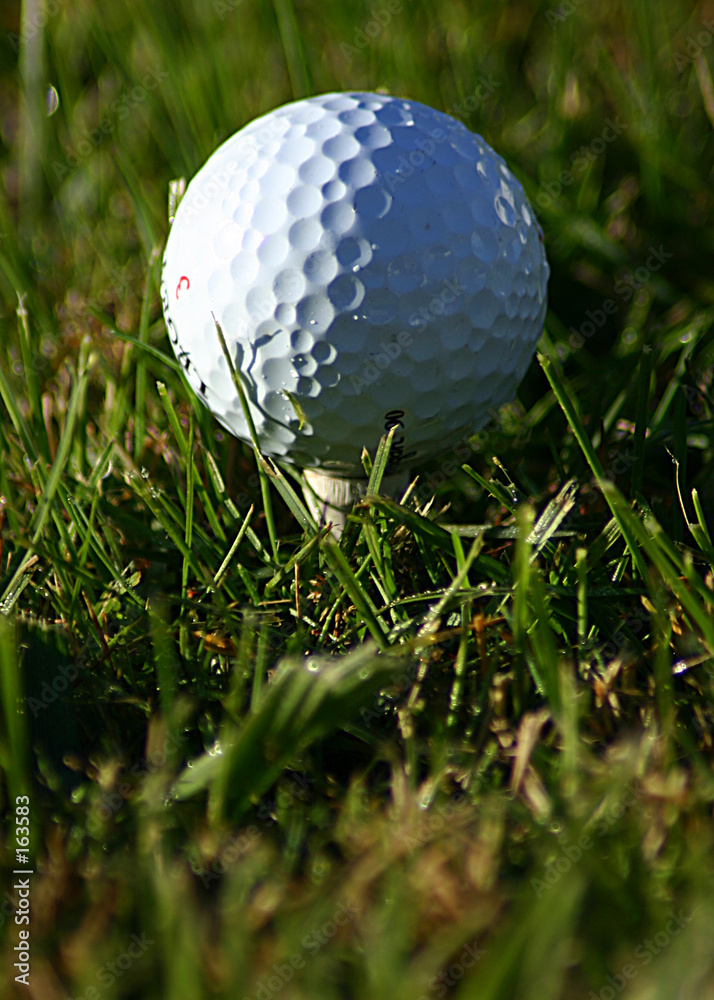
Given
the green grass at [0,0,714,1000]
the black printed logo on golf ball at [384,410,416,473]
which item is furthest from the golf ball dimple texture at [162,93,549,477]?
the green grass at [0,0,714,1000]

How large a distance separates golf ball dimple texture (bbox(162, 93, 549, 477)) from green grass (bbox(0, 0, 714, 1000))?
13cm

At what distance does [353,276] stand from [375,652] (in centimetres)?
64

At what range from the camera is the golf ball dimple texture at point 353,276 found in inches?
56.0

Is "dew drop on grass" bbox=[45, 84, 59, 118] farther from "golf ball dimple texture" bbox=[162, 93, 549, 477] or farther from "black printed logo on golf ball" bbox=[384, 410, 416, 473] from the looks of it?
"black printed logo on golf ball" bbox=[384, 410, 416, 473]

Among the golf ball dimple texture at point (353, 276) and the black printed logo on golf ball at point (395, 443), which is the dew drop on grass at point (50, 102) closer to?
the golf ball dimple texture at point (353, 276)

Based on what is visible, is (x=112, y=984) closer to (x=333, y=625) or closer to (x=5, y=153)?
(x=333, y=625)

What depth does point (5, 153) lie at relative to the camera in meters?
2.97

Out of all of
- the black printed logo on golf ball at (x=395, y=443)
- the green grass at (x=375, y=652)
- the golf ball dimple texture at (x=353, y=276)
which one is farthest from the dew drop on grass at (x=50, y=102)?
the black printed logo on golf ball at (x=395, y=443)

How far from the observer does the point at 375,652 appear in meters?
1.29

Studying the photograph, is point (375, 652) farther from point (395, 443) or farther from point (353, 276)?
point (353, 276)

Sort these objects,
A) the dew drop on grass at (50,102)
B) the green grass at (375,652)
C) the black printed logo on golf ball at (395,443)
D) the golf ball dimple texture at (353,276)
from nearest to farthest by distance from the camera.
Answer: the green grass at (375,652)
the golf ball dimple texture at (353,276)
the black printed logo on golf ball at (395,443)
the dew drop on grass at (50,102)

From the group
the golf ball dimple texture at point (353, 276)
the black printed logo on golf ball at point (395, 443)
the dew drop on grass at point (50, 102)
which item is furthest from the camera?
the dew drop on grass at point (50, 102)

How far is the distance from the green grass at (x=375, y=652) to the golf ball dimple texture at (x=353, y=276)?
0.44ft

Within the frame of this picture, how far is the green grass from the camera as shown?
98 cm
